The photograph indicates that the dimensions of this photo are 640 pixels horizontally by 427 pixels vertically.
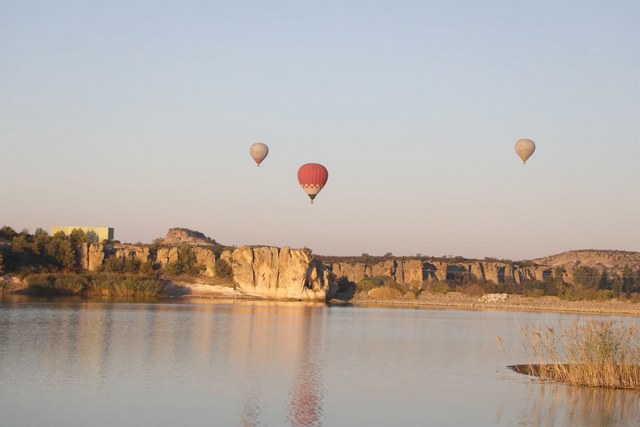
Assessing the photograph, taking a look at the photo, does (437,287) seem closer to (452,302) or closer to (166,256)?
(452,302)

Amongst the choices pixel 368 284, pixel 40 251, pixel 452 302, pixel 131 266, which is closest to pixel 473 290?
pixel 452 302

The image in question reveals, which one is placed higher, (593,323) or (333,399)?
(593,323)

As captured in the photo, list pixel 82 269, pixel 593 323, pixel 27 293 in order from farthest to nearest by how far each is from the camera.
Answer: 1. pixel 82 269
2. pixel 27 293
3. pixel 593 323

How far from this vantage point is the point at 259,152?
4991 centimetres

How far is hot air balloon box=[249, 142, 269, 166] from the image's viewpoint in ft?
164

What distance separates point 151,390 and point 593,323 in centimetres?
991

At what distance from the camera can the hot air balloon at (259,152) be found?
4994 cm

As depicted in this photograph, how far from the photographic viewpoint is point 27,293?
52.0 metres

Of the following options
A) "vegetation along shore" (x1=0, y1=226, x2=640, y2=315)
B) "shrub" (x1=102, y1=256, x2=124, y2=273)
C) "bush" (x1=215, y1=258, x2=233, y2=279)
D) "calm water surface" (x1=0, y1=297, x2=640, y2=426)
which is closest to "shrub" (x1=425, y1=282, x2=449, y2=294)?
"vegetation along shore" (x1=0, y1=226, x2=640, y2=315)

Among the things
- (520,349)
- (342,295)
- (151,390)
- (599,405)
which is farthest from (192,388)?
(342,295)

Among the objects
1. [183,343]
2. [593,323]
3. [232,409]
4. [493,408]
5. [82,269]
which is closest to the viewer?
[232,409]

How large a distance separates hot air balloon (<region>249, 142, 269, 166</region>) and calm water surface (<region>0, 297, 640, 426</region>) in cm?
1614

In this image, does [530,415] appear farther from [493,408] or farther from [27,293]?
[27,293]

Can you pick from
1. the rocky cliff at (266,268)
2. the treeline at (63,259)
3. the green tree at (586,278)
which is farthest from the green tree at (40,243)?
the green tree at (586,278)
